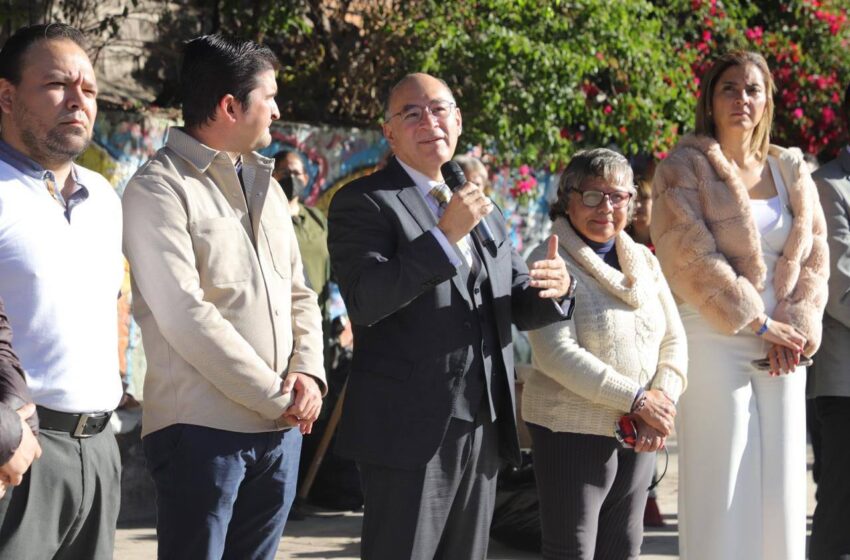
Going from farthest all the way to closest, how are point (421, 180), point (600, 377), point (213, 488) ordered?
point (600, 377), point (421, 180), point (213, 488)

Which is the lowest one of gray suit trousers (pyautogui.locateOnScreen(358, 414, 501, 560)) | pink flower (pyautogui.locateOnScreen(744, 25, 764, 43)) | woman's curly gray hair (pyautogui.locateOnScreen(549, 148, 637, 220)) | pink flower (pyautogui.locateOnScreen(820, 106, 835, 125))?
gray suit trousers (pyautogui.locateOnScreen(358, 414, 501, 560))

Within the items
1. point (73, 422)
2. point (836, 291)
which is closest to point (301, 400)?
point (73, 422)

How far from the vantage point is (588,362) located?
15.1 ft

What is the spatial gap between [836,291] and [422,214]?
2.21 metres

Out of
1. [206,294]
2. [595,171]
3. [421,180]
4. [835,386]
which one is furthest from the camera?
[835,386]

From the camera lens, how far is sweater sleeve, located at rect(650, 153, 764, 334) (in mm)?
5066

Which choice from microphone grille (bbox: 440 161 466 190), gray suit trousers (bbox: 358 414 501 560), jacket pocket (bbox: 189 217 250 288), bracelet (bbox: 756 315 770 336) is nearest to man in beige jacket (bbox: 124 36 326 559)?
jacket pocket (bbox: 189 217 250 288)

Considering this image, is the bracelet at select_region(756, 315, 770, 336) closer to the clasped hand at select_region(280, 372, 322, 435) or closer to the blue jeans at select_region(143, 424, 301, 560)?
the clasped hand at select_region(280, 372, 322, 435)

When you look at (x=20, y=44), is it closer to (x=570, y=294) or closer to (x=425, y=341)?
(x=425, y=341)

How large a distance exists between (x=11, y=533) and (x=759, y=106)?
3488mm

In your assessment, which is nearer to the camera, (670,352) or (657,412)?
(657,412)

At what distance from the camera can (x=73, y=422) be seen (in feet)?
11.2

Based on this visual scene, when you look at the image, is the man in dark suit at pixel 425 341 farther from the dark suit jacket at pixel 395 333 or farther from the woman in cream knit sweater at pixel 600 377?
the woman in cream knit sweater at pixel 600 377

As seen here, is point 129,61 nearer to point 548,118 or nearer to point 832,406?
point 548,118
